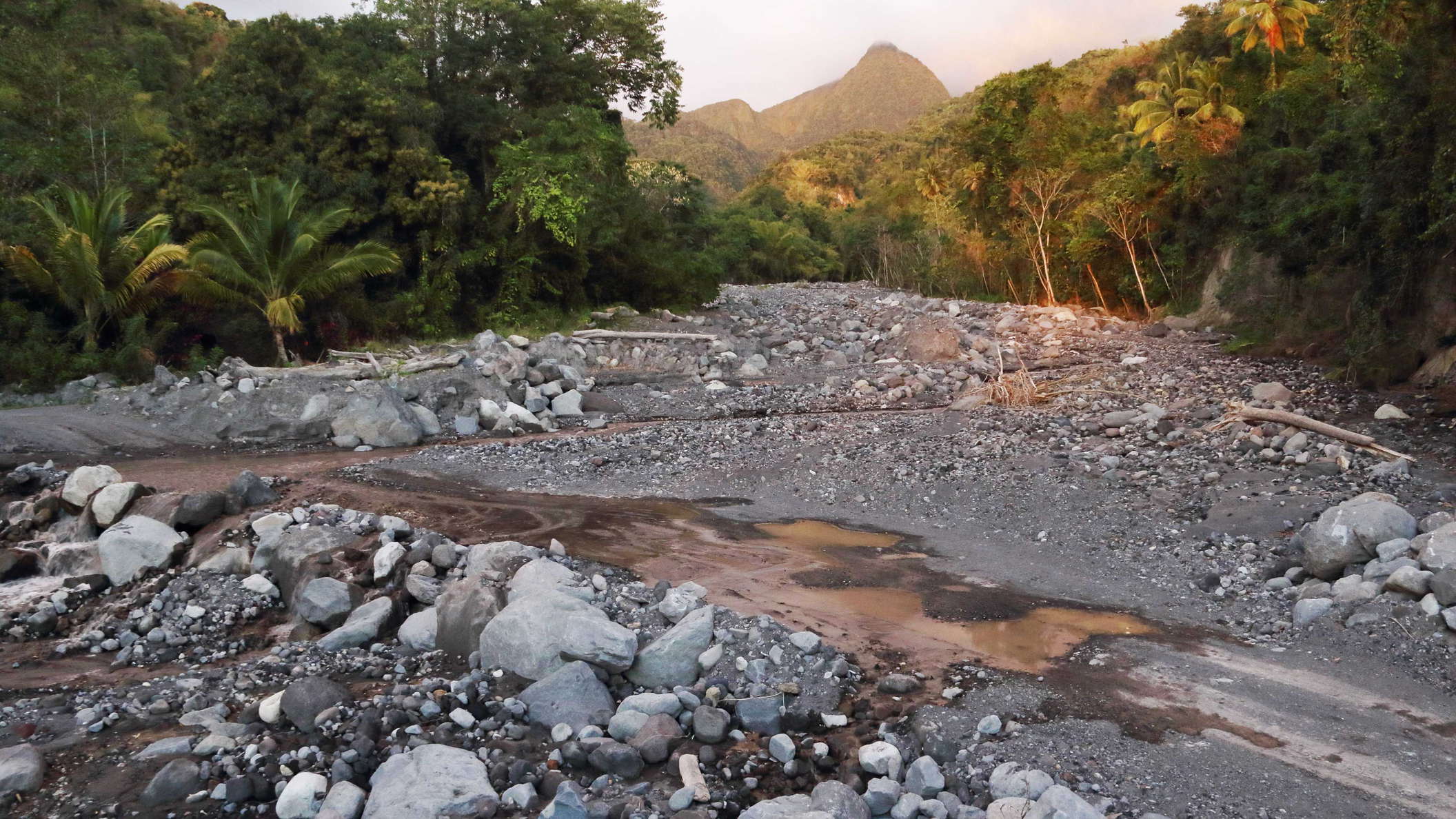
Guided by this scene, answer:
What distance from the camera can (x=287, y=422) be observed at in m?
14.4

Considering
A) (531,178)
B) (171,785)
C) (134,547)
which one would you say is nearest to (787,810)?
(171,785)

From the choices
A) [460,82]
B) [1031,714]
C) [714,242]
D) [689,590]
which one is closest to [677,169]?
[460,82]

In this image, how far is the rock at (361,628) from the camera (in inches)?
259

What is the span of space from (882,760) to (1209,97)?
25018 millimetres

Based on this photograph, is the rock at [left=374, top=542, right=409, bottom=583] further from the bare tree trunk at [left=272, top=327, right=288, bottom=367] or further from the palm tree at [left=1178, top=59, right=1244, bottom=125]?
the palm tree at [left=1178, top=59, right=1244, bottom=125]

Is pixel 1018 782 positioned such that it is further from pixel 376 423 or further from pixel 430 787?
pixel 376 423

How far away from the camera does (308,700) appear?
5.34 metres

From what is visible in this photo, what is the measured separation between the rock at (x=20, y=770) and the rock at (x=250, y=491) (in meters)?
5.21

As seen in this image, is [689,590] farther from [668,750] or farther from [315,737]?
[315,737]

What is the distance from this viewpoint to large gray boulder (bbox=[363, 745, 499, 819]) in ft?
14.3

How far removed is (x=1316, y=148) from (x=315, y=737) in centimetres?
1930

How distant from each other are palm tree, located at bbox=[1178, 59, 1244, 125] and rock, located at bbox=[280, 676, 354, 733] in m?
24.8

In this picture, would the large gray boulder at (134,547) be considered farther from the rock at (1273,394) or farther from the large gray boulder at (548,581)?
the rock at (1273,394)

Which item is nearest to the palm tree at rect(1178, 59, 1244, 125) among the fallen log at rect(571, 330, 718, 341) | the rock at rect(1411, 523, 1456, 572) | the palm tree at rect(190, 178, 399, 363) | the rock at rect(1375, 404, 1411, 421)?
the fallen log at rect(571, 330, 718, 341)
